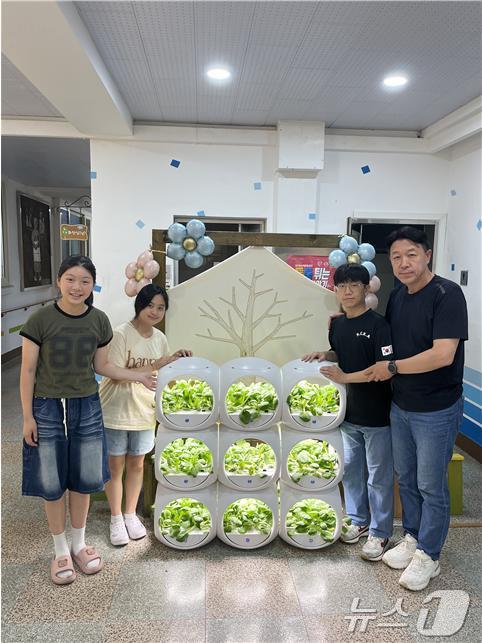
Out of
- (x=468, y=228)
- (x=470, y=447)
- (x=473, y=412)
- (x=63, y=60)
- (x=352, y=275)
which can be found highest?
(x=63, y=60)

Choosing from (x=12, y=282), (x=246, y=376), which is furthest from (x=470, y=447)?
(x=12, y=282)

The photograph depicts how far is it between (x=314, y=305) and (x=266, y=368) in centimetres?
69

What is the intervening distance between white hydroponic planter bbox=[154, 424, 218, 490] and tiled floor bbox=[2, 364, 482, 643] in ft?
Answer: 1.25

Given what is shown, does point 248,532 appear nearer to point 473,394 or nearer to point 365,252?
point 365,252

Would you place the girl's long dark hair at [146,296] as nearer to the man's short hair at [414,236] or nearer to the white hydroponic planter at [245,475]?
the white hydroponic planter at [245,475]

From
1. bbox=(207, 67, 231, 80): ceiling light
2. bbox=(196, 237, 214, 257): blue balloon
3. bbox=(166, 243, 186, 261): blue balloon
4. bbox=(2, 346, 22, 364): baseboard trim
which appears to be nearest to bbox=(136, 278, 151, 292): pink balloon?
bbox=(166, 243, 186, 261): blue balloon

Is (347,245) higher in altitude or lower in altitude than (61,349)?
higher

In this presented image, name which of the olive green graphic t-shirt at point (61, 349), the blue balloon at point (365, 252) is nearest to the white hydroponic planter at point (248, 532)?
the olive green graphic t-shirt at point (61, 349)

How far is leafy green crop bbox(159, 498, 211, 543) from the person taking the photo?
8.37ft

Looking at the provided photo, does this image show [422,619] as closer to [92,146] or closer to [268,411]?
[268,411]

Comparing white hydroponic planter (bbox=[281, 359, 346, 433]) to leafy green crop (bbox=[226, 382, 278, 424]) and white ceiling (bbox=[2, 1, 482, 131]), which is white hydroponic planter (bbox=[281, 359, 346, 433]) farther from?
white ceiling (bbox=[2, 1, 482, 131])

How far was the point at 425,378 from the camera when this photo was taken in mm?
2238

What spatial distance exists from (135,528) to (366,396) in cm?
145

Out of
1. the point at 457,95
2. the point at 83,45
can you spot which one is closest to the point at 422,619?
the point at 83,45
